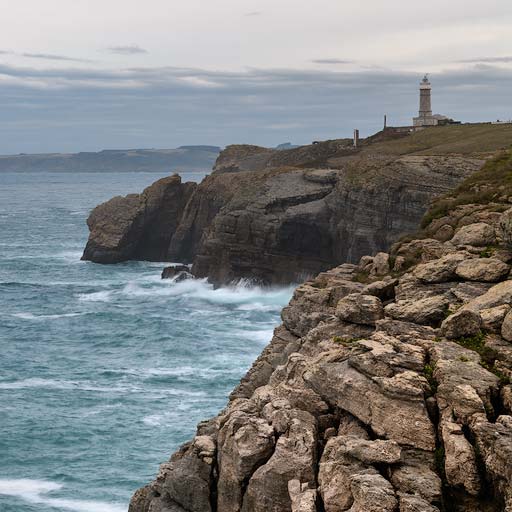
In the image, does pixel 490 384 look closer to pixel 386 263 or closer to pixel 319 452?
pixel 319 452

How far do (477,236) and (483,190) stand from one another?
15.3m

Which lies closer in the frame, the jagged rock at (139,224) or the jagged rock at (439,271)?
the jagged rock at (439,271)

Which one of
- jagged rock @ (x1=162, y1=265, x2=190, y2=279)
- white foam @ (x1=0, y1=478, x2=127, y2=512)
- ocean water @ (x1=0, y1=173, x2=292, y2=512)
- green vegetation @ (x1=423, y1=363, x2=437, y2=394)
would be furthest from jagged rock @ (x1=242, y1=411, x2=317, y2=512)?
jagged rock @ (x1=162, y1=265, x2=190, y2=279)

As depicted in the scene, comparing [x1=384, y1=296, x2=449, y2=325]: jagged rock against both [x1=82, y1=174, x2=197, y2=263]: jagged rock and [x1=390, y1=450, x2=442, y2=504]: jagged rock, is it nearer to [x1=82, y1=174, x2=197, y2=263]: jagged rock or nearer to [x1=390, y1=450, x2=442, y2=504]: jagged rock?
[x1=390, y1=450, x2=442, y2=504]: jagged rock

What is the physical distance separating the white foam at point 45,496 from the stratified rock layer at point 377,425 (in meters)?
13.8

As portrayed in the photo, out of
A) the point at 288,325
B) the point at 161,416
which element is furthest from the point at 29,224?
the point at 288,325

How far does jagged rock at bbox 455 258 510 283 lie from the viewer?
88.5ft

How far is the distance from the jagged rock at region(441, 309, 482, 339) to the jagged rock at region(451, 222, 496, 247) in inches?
338

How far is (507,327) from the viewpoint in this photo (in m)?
22.2

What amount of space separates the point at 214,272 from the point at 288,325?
6026cm

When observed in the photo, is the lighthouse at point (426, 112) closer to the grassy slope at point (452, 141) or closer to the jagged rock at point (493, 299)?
the grassy slope at point (452, 141)

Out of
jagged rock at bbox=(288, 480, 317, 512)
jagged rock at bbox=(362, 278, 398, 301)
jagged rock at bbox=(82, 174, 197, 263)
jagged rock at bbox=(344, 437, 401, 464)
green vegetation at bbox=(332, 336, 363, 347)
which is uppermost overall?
jagged rock at bbox=(362, 278, 398, 301)

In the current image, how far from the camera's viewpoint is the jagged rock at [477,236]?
3066 centimetres

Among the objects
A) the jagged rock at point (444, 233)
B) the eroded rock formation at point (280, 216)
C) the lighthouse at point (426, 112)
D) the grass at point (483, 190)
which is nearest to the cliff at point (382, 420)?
the jagged rock at point (444, 233)
